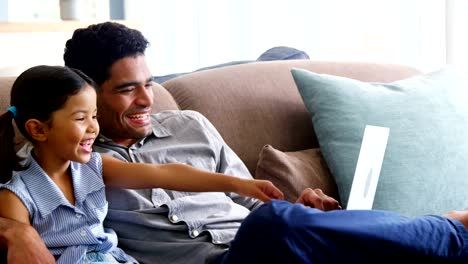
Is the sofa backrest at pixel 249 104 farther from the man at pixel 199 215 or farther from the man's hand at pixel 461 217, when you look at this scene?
the man's hand at pixel 461 217

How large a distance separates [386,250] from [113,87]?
0.90 metres

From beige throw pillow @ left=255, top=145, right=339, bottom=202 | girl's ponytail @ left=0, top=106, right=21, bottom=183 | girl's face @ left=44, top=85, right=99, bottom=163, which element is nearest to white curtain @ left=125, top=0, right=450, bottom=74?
beige throw pillow @ left=255, top=145, right=339, bottom=202

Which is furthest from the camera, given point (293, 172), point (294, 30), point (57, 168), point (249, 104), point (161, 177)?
point (294, 30)

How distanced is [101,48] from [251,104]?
0.55 m

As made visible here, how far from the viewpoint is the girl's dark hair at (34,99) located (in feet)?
6.49

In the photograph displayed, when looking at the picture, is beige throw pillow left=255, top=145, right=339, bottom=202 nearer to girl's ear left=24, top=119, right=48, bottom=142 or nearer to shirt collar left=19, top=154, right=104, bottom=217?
shirt collar left=19, top=154, right=104, bottom=217

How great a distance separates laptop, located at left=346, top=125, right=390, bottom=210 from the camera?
1.81 m

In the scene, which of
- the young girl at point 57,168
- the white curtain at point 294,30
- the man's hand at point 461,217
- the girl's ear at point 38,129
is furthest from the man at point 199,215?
the white curtain at point 294,30

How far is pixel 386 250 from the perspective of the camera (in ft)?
5.55

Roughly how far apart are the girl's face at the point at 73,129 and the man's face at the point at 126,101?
0.91 feet

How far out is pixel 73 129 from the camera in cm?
198

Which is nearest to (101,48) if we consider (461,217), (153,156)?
(153,156)

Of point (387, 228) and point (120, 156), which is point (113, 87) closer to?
point (120, 156)

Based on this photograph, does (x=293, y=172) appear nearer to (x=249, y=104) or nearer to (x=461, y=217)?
(x=249, y=104)
